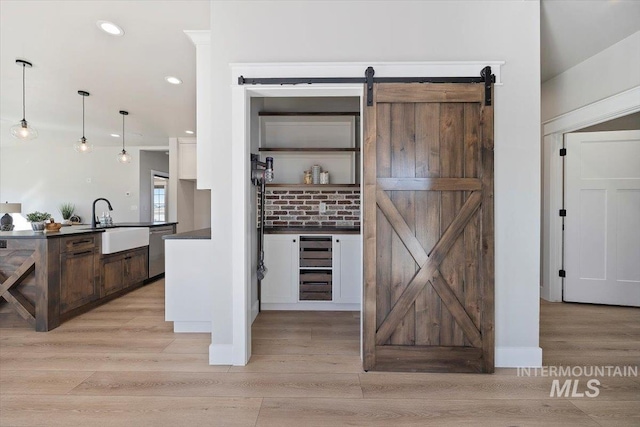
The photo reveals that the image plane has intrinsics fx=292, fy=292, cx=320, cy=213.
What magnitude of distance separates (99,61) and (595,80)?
517 centimetres

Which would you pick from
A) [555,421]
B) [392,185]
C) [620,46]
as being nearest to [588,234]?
[620,46]

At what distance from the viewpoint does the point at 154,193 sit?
7766 millimetres

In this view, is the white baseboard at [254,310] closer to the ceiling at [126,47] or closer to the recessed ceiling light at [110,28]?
the ceiling at [126,47]

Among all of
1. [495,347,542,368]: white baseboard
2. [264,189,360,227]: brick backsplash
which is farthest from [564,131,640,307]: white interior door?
[264,189,360,227]: brick backsplash

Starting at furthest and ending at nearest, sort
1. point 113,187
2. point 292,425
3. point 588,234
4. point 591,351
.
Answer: point 113,187 → point 588,234 → point 591,351 → point 292,425

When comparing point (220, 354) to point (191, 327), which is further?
point (191, 327)

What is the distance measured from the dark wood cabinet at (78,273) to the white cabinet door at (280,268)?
6.25 feet

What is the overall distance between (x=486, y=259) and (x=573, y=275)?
95.2 inches

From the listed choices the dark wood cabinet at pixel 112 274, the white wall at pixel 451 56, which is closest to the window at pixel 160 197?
the dark wood cabinet at pixel 112 274

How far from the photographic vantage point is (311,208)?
384 cm

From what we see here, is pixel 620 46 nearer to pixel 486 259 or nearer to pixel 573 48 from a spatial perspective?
pixel 573 48

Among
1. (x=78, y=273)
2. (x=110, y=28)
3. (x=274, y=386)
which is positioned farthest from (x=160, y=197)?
(x=274, y=386)

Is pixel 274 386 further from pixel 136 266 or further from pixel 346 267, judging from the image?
pixel 136 266

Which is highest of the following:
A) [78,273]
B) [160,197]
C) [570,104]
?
[570,104]
